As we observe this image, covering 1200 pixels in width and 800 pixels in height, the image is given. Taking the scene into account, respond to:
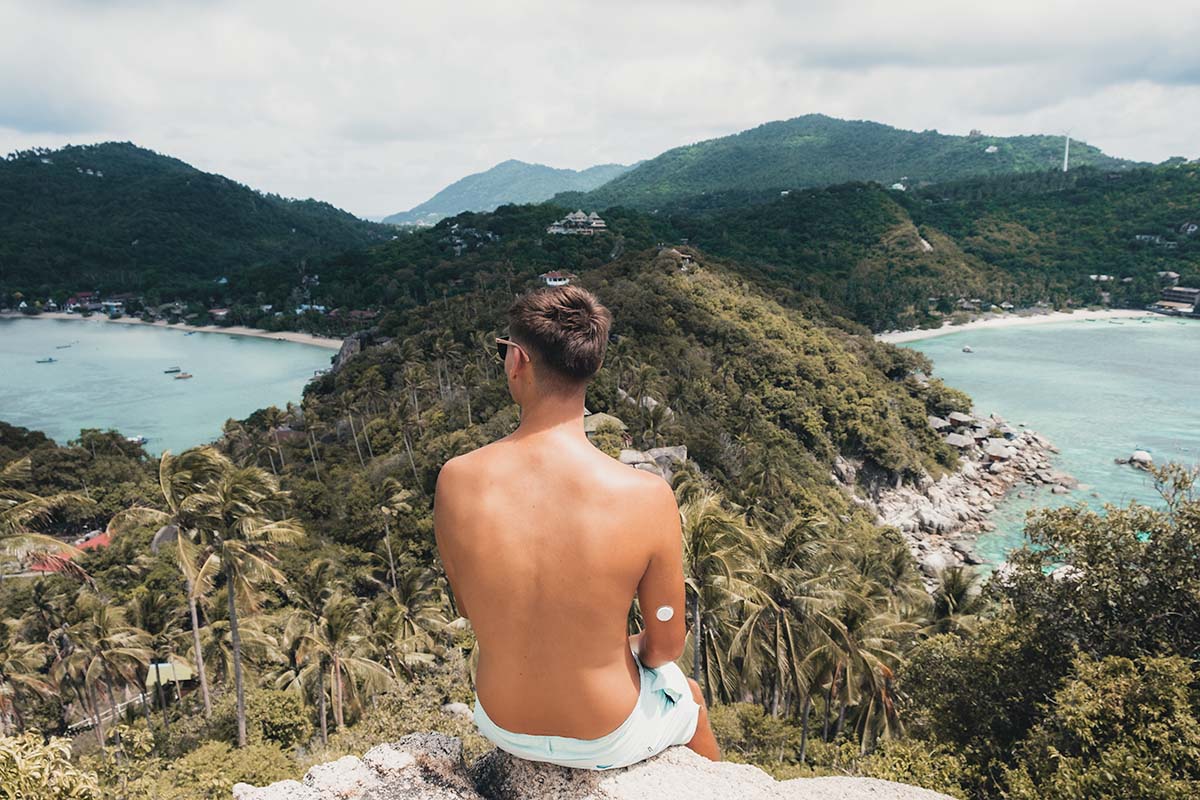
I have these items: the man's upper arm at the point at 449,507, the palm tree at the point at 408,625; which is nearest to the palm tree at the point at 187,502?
the palm tree at the point at 408,625

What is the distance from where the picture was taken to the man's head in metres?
2.90

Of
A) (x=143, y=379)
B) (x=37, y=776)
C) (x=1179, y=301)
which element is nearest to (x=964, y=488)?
(x=37, y=776)

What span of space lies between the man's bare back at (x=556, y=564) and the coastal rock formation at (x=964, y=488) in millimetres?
32005

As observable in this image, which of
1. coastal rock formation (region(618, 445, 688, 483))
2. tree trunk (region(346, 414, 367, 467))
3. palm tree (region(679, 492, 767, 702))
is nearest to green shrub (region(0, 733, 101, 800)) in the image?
palm tree (region(679, 492, 767, 702))

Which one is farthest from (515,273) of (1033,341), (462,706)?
(462,706)

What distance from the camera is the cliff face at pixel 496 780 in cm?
338

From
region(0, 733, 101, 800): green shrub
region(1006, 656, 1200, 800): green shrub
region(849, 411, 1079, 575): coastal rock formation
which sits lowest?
region(849, 411, 1079, 575): coastal rock formation

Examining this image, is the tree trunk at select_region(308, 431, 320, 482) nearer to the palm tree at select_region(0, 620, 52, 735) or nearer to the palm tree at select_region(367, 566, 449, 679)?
the palm tree at select_region(367, 566, 449, 679)

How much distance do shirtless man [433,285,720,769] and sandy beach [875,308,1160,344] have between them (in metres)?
90.1

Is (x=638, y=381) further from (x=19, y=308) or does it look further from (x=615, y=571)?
(x=19, y=308)

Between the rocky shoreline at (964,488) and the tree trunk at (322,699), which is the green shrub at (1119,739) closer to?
the tree trunk at (322,699)

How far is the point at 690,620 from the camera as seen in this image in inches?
516

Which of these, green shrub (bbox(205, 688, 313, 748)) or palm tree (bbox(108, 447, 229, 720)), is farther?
green shrub (bbox(205, 688, 313, 748))

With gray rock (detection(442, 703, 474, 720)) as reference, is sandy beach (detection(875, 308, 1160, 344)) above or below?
above
